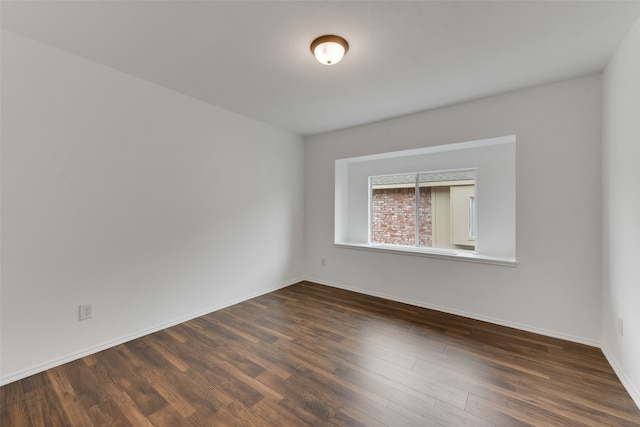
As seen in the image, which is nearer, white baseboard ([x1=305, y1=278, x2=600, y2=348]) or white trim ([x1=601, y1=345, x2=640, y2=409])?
white trim ([x1=601, y1=345, x2=640, y2=409])

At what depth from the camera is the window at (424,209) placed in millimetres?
3547

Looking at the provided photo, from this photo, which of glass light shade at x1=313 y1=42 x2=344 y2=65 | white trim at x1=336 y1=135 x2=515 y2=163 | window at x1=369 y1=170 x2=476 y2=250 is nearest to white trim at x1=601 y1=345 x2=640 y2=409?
window at x1=369 y1=170 x2=476 y2=250

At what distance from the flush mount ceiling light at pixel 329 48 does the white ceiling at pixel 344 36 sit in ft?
0.19

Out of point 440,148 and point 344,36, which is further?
point 440,148

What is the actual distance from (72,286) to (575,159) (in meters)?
4.65

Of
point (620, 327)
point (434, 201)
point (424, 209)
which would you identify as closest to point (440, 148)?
point (434, 201)

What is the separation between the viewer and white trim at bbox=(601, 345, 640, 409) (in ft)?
5.53

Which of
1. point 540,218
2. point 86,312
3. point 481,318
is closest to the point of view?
point 86,312

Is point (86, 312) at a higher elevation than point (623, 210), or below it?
below

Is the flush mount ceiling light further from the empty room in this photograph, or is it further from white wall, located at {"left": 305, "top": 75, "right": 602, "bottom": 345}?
white wall, located at {"left": 305, "top": 75, "right": 602, "bottom": 345}

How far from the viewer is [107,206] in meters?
2.36

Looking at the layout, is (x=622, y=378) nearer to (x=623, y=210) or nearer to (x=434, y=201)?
(x=623, y=210)

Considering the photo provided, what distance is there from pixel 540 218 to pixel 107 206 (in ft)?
13.7

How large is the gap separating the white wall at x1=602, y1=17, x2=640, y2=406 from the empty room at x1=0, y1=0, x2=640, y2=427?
0.02m
